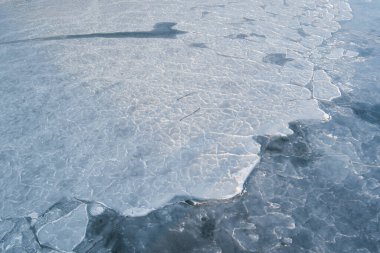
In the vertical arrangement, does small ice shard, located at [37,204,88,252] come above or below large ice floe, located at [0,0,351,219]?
below

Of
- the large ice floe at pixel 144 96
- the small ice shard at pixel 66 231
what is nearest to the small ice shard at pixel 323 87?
the large ice floe at pixel 144 96

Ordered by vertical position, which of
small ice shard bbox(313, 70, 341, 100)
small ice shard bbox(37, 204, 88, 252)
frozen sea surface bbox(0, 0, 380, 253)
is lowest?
small ice shard bbox(37, 204, 88, 252)

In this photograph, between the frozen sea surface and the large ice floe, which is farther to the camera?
the large ice floe

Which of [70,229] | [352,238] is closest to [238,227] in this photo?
[352,238]

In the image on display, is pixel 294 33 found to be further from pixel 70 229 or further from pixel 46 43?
pixel 70 229

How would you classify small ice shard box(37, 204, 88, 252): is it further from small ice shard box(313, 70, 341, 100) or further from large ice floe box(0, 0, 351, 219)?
small ice shard box(313, 70, 341, 100)

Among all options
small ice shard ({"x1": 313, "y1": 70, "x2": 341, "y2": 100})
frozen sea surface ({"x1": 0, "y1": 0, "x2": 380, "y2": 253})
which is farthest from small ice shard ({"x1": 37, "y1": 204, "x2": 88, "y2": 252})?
small ice shard ({"x1": 313, "y1": 70, "x2": 341, "y2": 100})

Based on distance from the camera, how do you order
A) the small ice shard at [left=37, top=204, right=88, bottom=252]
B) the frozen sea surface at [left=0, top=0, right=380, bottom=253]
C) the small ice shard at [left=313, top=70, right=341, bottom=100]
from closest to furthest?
the small ice shard at [left=37, top=204, right=88, bottom=252] < the frozen sea surface at [left=0, top=0, right=380, bottom=253] < the small ice shard at [left=313, top=70, right=341, bottom=100]
